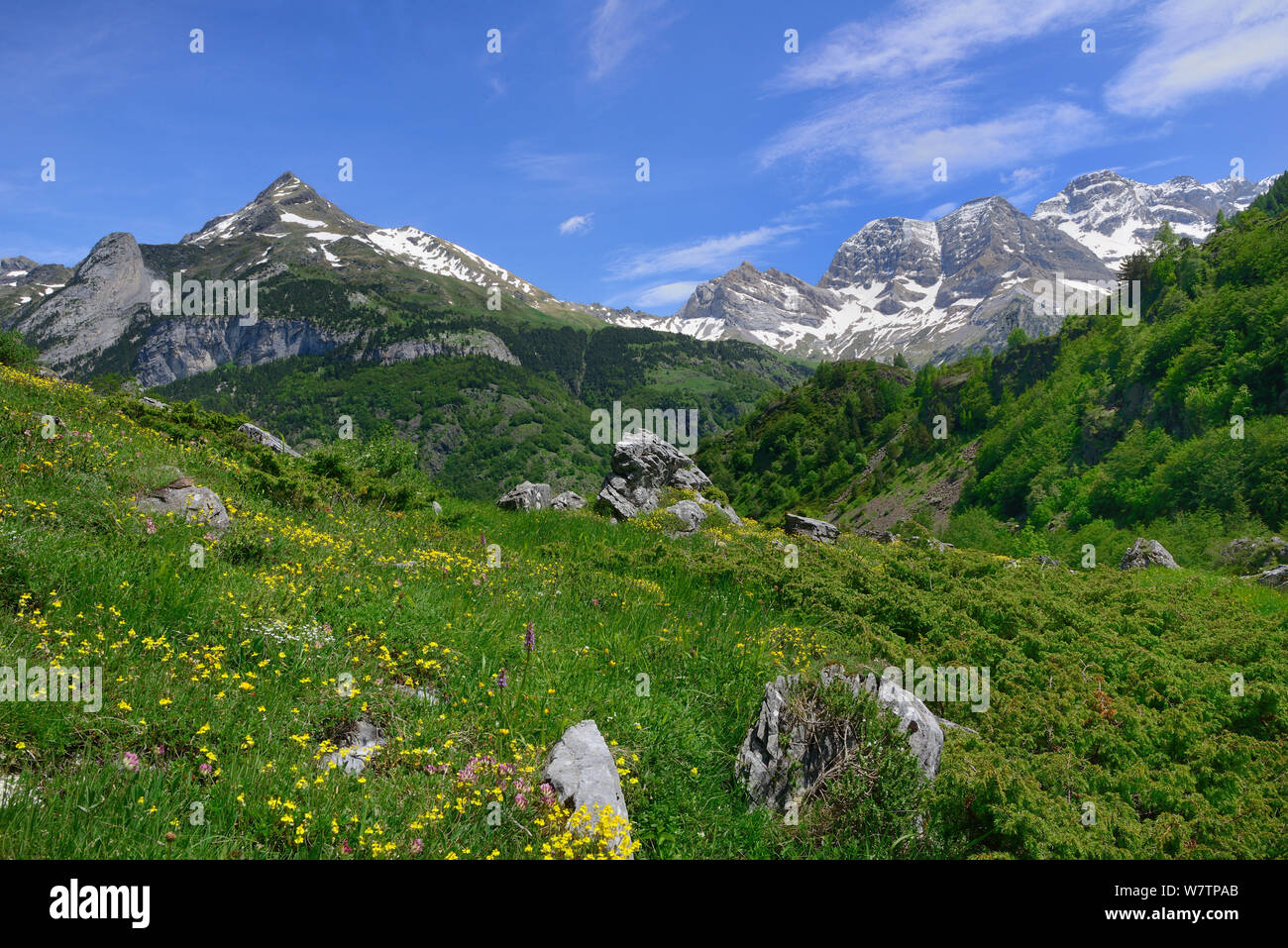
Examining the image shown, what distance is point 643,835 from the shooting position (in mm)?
5086

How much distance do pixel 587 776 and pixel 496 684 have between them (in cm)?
164

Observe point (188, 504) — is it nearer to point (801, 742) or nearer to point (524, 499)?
point (801, 742)

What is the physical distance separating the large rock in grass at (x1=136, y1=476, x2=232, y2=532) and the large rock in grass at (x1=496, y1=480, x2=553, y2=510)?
36.4 ft

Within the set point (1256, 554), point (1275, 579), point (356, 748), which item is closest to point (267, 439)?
point (356, 748)

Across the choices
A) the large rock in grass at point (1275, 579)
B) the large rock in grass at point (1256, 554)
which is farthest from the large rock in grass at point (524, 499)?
the large rock in grass at point (1256, 554)

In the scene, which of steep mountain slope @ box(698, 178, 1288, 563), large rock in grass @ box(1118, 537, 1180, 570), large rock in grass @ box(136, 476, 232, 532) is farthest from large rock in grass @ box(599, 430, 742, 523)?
large rock in grass @ box(136, 476, 232, 532)

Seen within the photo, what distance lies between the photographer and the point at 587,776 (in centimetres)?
501

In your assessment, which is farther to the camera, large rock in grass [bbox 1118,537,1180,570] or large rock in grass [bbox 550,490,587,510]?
large rock in grass [bbox 550,490,587,510]

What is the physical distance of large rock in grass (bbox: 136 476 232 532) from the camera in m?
8.98

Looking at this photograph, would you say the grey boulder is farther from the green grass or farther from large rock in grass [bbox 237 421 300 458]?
large rock in grass [bbox 237 421 300 458]

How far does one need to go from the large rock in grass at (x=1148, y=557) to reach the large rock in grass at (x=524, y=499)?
17804 mm

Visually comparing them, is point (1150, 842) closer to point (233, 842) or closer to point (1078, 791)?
point (1078, 791)

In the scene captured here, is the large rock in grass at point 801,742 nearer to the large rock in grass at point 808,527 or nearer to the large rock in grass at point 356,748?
→ the large rock in grass at point 356,748

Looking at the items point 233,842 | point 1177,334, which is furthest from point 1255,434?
point 233,842
